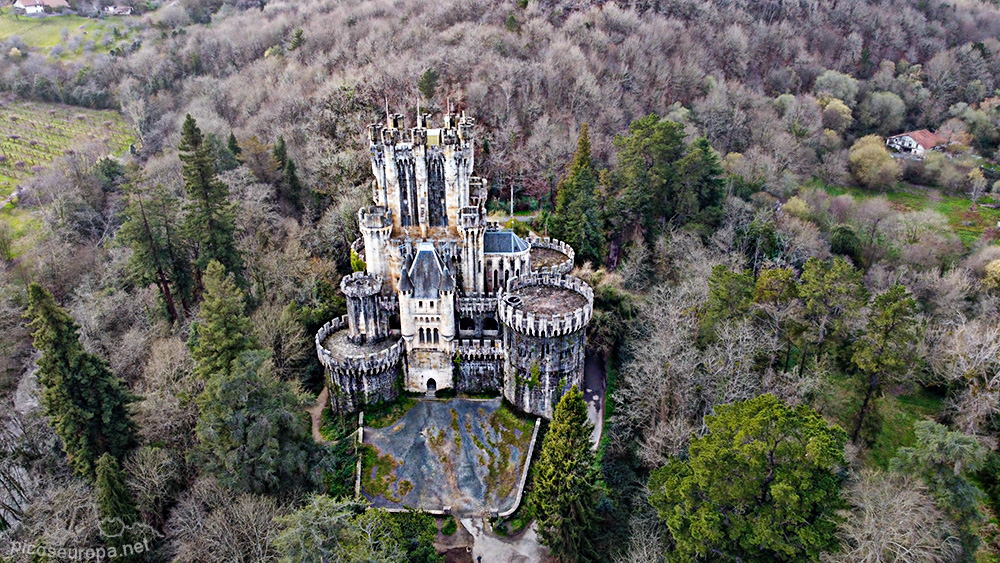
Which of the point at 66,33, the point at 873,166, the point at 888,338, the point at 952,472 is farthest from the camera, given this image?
the point at 66,33

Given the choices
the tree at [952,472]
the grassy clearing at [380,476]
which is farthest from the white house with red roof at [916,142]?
the grassy clearing at [380,476]

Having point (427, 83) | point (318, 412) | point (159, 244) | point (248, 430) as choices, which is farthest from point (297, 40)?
point (248, 430)

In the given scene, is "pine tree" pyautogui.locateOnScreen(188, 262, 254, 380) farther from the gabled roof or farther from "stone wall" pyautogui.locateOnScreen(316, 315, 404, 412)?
the gabled roof

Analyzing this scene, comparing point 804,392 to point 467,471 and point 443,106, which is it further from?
point 443,106

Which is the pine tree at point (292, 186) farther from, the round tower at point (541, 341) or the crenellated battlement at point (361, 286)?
A: the round tower at point (541, 341)

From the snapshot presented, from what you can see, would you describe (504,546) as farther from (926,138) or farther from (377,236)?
(926,138)

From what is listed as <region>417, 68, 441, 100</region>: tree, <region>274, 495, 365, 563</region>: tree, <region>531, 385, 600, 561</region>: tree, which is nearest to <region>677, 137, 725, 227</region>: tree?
<region>417, 68, 441, 100</region>: tree

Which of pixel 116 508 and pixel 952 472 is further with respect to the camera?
pixel 952 472
